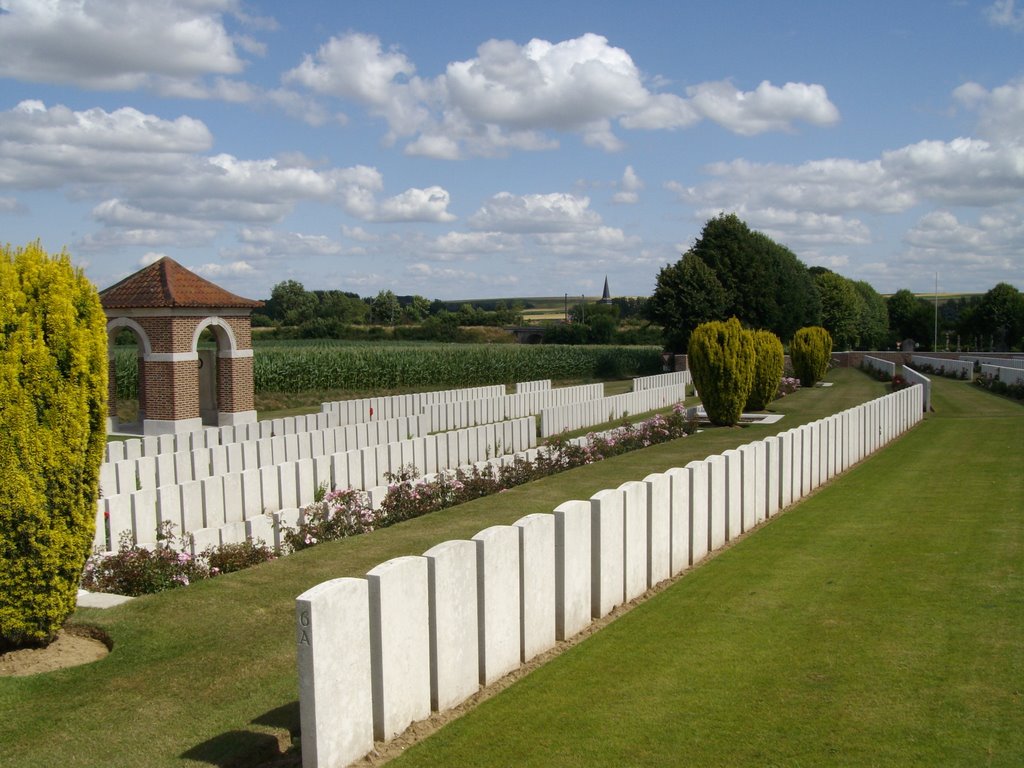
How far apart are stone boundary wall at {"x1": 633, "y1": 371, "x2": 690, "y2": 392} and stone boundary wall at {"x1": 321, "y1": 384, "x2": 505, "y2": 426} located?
6.52m

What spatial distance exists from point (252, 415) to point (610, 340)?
5073 cm

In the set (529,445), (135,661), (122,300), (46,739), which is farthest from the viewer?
(122,300)

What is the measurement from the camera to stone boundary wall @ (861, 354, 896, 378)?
147 feet

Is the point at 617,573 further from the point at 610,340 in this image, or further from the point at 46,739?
the point at 610,340

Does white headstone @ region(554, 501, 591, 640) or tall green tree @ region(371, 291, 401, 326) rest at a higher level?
tall green tree @ region(371, 291, 401, 326)

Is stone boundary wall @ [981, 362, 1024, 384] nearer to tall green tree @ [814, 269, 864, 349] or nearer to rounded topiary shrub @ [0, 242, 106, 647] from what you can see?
rounded topiary shrub @ [0, 242, 106, 647]

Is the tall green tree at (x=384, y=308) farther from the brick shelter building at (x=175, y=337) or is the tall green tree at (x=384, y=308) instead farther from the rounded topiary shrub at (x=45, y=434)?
the rounded topiary shrub at (x=45, y=434)

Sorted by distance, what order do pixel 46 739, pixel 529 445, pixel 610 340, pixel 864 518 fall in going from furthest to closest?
pixel 610 340 < pixel 529 445 < pixel 864 518 < pixel 46 739

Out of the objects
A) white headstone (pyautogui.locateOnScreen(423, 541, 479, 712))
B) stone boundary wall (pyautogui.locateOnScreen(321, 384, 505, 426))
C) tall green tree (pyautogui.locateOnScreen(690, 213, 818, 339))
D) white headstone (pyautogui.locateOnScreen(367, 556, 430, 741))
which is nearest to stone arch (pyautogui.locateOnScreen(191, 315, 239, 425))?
stone boundary wall (pyautogui.locateOnScreen(321, 384, 505, 426))

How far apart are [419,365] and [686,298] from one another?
52.3 feet

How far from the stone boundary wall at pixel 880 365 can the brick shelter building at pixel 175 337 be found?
29.4m

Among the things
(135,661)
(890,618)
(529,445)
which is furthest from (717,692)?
(529,445)

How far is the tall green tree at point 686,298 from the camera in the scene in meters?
49.0

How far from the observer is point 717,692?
5.30m
